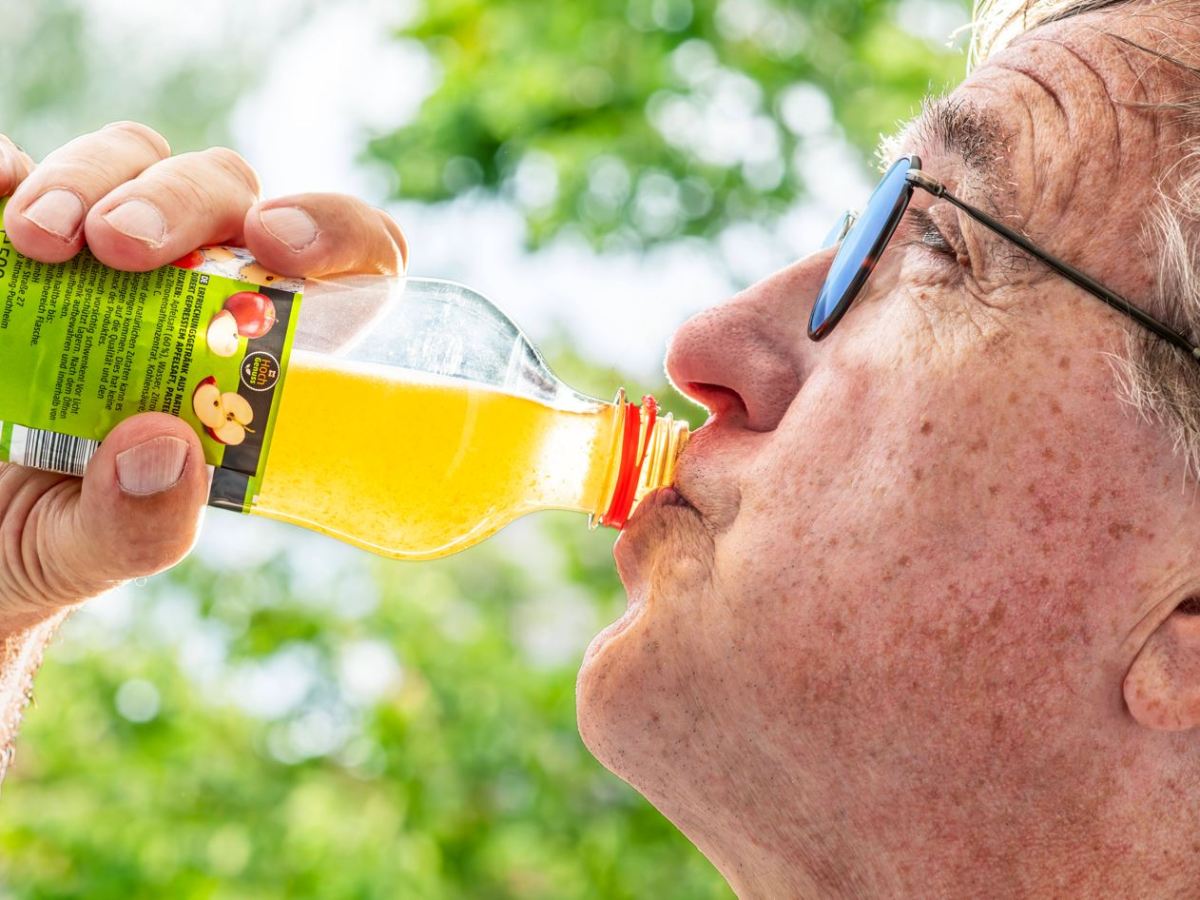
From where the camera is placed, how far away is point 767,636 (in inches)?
49.1

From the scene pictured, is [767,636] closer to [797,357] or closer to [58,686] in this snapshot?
[797,357]

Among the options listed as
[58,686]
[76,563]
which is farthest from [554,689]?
[76,563]

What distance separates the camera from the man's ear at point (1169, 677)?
1156 millimetres

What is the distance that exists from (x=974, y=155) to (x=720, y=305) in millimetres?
329

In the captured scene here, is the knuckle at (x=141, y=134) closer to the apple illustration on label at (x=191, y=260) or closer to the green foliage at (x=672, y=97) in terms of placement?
the apple illustration on label at (x=191, y=260)

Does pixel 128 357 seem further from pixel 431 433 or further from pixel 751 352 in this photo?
pixel 751 352

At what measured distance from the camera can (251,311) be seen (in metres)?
1.31

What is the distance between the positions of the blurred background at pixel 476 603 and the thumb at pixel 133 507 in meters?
2.27

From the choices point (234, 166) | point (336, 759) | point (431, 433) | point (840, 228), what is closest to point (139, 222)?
point (234, 166)

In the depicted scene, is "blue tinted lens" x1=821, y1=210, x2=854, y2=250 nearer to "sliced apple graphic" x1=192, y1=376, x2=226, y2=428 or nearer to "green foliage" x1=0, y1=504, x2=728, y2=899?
"sliced apple graphic" x1=192, y1=376, x2=226, y2=428

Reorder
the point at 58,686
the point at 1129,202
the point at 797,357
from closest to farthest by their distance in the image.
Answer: the point at 1129,202 < the point at 797,357 < the point at 58,686

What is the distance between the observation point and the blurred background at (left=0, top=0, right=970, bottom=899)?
3.89m

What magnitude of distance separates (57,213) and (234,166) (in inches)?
10.8

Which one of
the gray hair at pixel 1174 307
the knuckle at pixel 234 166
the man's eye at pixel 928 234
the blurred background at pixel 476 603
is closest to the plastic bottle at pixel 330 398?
the knuckle at pixel 234 166
